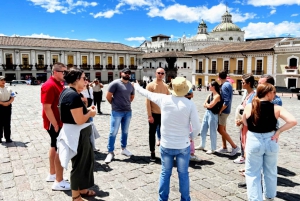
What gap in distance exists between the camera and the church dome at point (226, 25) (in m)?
64.3

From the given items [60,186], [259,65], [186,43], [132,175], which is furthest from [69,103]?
[186,43]

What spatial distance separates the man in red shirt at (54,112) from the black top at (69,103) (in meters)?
0.56

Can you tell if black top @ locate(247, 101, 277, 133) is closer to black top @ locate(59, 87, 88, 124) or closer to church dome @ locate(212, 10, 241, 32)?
black top @ locate(59, 87, 88, 124)

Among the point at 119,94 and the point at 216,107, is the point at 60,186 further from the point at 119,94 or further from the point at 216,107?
the point at 216,107

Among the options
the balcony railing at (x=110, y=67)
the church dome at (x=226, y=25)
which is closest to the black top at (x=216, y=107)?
the balcony railing at (x=110, y=67)

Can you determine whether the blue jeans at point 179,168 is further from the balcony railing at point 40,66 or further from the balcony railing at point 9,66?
the balcony railing at point 40,66

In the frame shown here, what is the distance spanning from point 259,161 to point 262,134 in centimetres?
33

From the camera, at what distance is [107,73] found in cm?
4656

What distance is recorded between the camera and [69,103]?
2971 mm

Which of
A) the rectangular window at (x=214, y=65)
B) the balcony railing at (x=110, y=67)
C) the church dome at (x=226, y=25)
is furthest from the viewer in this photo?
the church dome at (x=226, y=25)

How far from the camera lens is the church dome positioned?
211ft

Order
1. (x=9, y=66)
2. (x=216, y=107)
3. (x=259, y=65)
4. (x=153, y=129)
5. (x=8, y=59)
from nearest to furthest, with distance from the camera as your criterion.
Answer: (x=153, y=129), (x=216, y=107), (x=259, y=65), (x=9, y=66), (x=8, y=59)

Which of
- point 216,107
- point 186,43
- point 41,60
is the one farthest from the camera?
point 186,43

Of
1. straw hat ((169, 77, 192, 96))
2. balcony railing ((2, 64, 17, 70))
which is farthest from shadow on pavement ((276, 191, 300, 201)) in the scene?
balcony railing ((2, 64, 17, 70))
